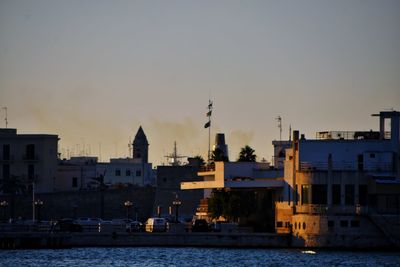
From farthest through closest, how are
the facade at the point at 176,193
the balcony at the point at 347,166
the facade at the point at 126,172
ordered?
1. the facade at the point at 126,172
2. the facade at the point at 176,193
3. the balcony at the point at 347,166

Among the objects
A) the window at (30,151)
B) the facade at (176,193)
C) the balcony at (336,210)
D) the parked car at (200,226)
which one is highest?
the window at (30,151)

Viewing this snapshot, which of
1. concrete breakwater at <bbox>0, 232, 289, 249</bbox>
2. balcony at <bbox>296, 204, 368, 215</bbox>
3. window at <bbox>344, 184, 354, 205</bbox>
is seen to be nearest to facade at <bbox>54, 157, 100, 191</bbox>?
concrete breakwater at <bbox>0, 232, 289, 249</bbox>

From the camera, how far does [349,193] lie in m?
119

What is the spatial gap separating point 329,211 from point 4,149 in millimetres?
53298

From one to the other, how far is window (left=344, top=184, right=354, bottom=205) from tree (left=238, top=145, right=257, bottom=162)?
2521 centimetres

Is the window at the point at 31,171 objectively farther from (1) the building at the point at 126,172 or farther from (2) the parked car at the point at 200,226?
(2) the parked car at the point at 200,226

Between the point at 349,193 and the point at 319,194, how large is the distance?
2130 mm

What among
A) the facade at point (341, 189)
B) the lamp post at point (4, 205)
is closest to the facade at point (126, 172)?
the lamp post at point (4, 205)

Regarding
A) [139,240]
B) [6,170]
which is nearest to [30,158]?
[6,170]

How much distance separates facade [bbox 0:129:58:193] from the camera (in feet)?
534

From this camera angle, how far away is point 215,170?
13375 centimetres

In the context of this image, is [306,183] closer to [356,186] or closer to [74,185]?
[356,186]

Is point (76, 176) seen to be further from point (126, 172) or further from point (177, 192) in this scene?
point (177, 192)

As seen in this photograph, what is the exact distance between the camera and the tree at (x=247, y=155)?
471ft
